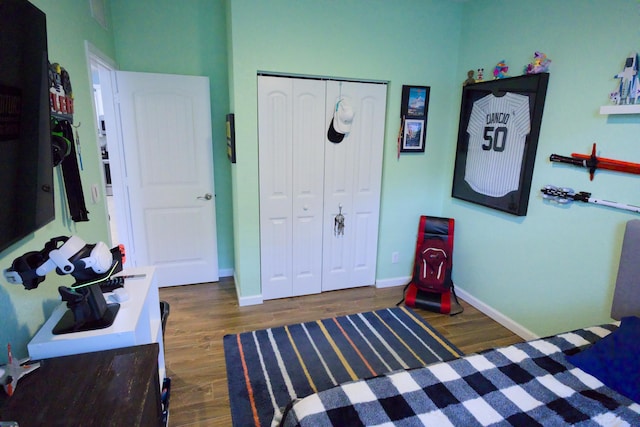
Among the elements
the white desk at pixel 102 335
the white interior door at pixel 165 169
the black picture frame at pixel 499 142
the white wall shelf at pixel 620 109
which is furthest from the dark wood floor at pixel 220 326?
the white wall shelf at pixel 620 109

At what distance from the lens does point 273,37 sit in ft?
8.48

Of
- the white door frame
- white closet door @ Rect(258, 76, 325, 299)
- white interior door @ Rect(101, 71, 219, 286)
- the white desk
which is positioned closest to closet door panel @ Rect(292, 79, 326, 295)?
white closet door @ Rect(258, 76, 325, 299)

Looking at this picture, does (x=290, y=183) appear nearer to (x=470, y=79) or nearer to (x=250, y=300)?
(x=250, y=300)

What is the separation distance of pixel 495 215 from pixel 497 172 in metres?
0.36

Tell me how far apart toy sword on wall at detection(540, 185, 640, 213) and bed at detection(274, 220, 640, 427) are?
26.6 inches

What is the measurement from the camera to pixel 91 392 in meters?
1.03

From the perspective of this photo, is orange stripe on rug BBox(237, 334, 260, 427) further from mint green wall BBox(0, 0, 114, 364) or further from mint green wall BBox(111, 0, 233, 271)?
mint green wall BBox(111, 0, 233, 271)

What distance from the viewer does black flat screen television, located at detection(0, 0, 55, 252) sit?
1028mm

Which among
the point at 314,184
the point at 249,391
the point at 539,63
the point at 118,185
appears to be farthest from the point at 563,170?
the point at 118,185

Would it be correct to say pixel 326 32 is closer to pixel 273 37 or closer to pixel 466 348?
pixel 273 37

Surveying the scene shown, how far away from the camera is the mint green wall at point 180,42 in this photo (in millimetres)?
2789

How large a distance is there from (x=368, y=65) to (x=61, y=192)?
94.7 inches

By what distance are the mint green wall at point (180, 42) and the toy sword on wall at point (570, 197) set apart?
274 cm

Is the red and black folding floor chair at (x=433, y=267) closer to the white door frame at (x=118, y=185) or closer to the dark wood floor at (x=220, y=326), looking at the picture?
the dark wood floor at (x=220, y=326)
